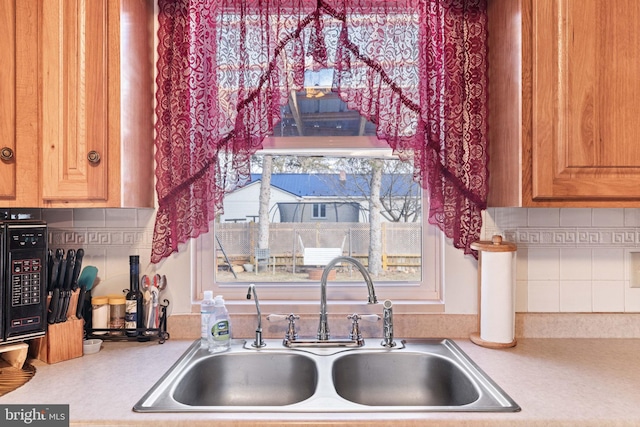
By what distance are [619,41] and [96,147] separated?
1586mm

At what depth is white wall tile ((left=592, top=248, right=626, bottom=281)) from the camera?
5.49 ft

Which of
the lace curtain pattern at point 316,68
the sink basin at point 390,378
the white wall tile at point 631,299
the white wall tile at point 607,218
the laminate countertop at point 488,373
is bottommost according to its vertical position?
the sink basin at point 390,378

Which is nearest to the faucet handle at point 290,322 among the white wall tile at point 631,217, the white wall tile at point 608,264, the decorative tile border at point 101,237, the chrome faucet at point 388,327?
the chrome faucet at point 388,327

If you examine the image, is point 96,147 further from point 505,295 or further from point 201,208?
point 505,295

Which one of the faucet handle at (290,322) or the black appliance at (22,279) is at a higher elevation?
the black appliance at (22,279)

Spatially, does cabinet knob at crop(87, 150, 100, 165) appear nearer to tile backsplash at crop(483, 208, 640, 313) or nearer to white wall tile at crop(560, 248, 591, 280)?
tile backsplash at crop(483, 208, 640, 313)

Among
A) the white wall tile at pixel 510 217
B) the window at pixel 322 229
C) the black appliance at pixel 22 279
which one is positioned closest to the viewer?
the black appliance at pixel 22 279

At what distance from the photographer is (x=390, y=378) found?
1.51 metres

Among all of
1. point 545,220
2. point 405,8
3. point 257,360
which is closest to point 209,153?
point 257,360

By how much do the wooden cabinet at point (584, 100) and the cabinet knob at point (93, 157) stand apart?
50.8 inches

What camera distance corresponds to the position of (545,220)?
1675mm

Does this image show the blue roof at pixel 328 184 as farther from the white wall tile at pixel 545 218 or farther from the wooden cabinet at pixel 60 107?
the wooden cabinet at pixel 60 107

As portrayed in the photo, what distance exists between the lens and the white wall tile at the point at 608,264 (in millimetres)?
1673

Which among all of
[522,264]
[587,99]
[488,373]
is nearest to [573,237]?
[522,264]
